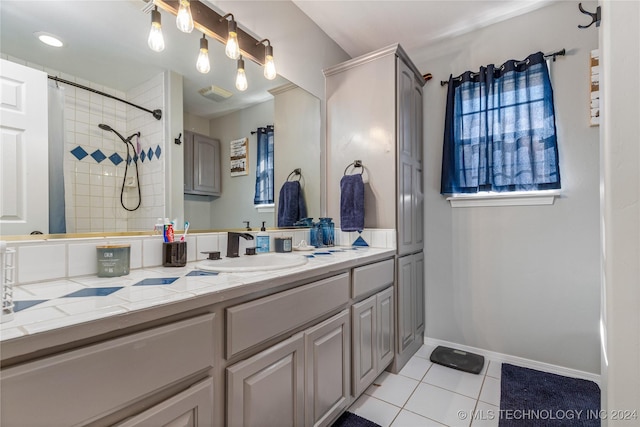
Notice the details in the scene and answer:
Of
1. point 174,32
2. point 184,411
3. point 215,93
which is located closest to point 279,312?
point 184,411

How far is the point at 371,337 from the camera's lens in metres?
1.62

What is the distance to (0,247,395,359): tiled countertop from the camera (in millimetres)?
548

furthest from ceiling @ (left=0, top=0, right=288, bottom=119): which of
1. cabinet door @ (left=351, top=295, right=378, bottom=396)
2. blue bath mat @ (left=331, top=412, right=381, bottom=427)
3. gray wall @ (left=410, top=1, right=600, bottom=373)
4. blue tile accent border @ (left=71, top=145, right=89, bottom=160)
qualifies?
gray wall @ (left=410, top=1, right=600, bottom=373)

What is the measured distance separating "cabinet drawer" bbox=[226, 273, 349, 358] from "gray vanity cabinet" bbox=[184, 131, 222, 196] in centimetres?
74

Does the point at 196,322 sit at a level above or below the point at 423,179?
below

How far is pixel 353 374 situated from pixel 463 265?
4.34ft

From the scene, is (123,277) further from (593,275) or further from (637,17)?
(593,275)

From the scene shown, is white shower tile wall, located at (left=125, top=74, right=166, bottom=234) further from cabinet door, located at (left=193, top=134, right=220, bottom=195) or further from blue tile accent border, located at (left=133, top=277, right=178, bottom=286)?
blue tile accent border, located at (left=133, top=277, right=178, bottom=286)

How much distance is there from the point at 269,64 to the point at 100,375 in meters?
1.69

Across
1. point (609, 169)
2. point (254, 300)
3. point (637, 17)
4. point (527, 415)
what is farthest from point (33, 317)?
point (527, 415)

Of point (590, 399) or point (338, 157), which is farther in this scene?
point (338, 157)

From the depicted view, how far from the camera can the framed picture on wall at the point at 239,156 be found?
1.61m

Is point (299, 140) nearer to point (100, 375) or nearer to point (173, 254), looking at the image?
point (173, 254)

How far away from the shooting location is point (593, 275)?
1.83m
